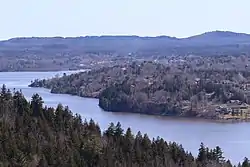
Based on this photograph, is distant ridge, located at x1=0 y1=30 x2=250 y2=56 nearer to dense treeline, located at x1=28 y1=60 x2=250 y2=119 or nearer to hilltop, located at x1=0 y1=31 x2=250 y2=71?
hilltop, located at x1=0 y1=31 x2=250 y2=71

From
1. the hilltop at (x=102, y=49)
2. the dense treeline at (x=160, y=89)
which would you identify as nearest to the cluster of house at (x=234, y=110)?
the dense treeline at (x=160, y=89)

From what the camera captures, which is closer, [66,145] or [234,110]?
[66,145]

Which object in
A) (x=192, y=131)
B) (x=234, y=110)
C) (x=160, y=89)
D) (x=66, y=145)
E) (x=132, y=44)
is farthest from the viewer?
(x=132, y=44)

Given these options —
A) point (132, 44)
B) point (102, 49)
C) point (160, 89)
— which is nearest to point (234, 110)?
point (160, 89)

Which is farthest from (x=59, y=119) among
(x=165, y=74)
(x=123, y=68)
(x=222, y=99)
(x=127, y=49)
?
(x=127, y=49)

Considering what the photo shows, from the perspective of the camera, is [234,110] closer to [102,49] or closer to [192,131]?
[192,131]

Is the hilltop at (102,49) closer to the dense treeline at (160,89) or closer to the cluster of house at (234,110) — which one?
the dense treeline at (160,89)
